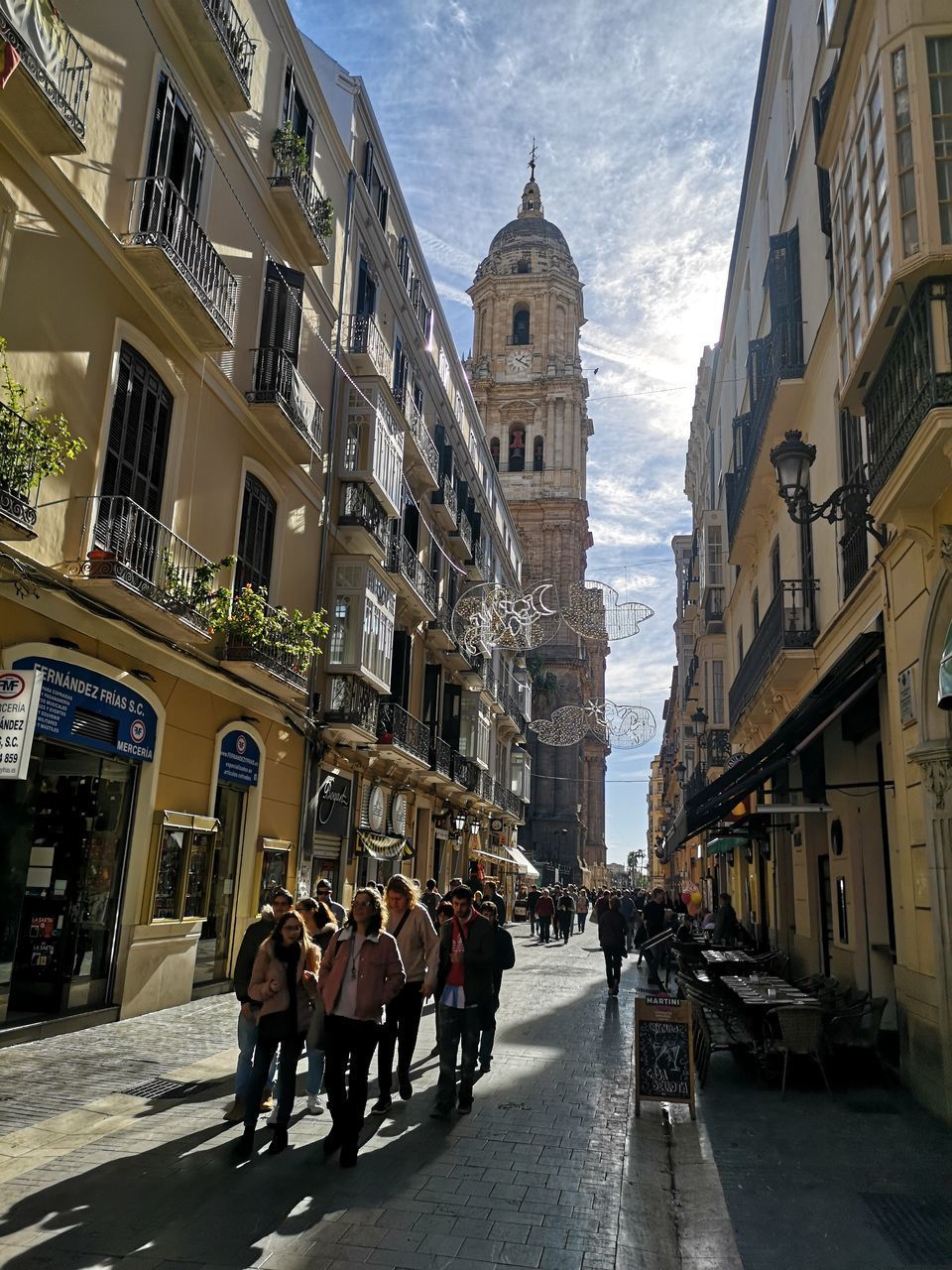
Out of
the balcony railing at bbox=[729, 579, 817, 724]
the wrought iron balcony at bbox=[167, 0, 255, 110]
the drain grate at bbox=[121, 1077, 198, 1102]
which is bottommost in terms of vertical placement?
the drain grate at bbox=[121, 1077, 198, 1102]

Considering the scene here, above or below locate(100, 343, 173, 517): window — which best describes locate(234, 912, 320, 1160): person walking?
below

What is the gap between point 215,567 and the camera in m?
11.8

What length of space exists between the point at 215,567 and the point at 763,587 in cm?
1134

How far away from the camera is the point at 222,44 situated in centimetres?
1249

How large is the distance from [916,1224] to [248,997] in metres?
4.16

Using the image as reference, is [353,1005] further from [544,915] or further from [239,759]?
[544,915]

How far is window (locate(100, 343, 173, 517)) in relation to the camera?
36.1ft

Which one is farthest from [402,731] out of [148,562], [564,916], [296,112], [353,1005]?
[353,1005]

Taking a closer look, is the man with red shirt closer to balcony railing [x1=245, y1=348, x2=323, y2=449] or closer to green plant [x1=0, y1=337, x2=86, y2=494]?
green plant [x1=0, y1=337, x2=86, y2=494]

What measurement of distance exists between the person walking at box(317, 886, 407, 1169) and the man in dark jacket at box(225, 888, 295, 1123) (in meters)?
0.51

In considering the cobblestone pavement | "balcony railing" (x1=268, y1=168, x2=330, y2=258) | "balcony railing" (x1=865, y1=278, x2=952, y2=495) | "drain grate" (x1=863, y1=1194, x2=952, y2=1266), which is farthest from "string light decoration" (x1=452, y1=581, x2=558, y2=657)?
"drain grate" (x1=863, y1=1194, x2=952, y2=1266)

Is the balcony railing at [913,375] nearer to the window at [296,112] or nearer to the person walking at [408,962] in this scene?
the person walking at [408,962]

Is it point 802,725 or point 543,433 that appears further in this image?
point 543,433

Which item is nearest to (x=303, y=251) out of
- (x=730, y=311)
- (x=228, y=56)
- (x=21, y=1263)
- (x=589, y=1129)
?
(x=228, y=56)
